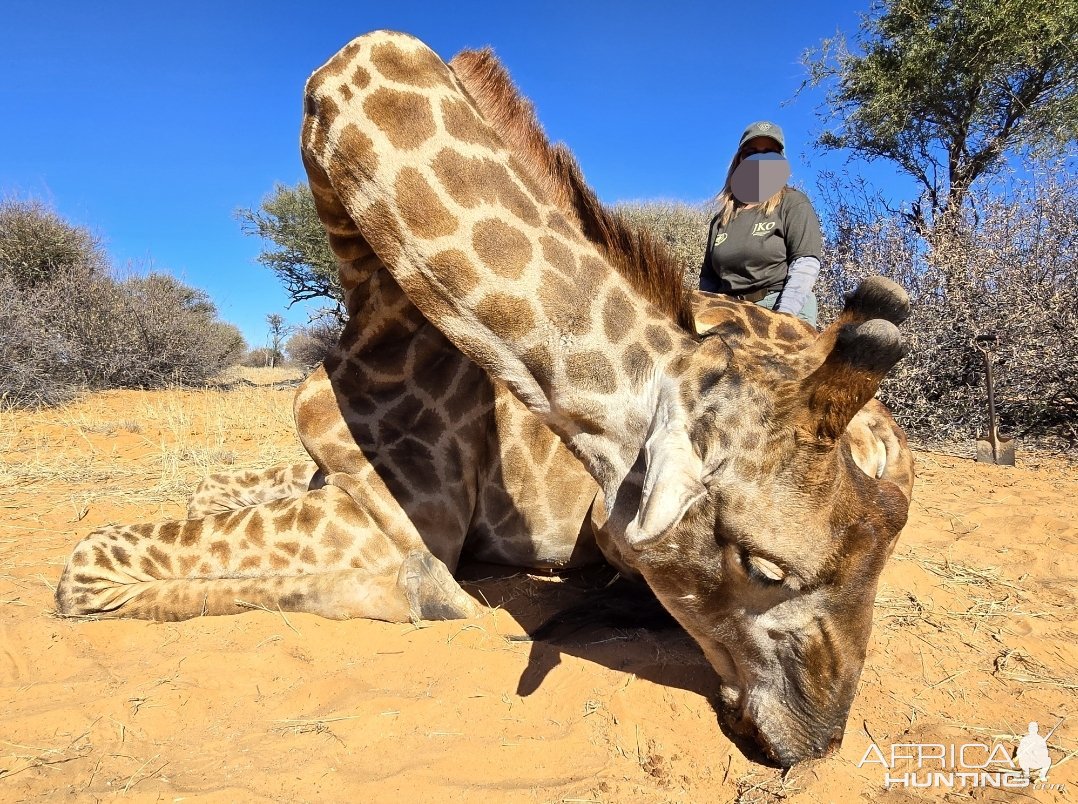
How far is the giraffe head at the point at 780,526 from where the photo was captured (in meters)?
1.73

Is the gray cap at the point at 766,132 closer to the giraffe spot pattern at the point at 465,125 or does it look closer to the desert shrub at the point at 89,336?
the giraffe spot pattern at the point at 465,125

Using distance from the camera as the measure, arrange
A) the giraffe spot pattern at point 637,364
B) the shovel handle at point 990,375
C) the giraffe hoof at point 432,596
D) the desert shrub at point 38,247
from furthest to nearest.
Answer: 1. the desert shrub at point 38,247
2. the shovel handle at point 990,375
3. the giraffe hoof at point 432,596
4. the giraffe spot pattern at point 637,364

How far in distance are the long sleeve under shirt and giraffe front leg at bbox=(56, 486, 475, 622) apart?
3042 millimetres

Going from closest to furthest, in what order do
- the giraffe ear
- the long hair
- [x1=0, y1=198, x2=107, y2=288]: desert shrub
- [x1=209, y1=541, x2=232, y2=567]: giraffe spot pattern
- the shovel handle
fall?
the giraffe ear < [x1=209, y1=541, x2=232, y2=567]: giraffe spot pattern < the long hair < the shovel handle < [x1=0, y1=198, x2=107, y2=288]: desert shrub

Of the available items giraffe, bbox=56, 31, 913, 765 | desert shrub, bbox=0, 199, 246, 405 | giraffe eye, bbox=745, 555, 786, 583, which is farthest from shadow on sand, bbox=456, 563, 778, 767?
A: desert shrub, bbox=0, 199, 246, 405

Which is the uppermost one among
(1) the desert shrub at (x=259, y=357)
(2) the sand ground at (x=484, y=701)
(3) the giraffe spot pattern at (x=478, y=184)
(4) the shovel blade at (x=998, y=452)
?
(1) the desert shrub at (x=259, y=357)

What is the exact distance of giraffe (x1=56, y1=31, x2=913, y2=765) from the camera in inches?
69.7

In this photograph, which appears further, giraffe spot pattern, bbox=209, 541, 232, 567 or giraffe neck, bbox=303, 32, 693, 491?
giraffe spot pattern, bbox=209, 541, 232, 567

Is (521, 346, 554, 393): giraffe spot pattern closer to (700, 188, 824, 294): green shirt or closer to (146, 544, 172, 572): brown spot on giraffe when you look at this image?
(146, 544, 172, 572): brown spot on giraffe

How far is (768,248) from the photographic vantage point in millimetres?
4633

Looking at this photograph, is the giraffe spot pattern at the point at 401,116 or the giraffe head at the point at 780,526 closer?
the giraffe head at the point at 780,526

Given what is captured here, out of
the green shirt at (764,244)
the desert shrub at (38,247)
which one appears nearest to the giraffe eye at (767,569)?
the green shirt at (764,244)

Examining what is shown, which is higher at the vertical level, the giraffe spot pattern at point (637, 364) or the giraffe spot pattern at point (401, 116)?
the giraffe spot pattern at point (401, 116)

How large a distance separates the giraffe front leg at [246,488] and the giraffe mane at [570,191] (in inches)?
102
